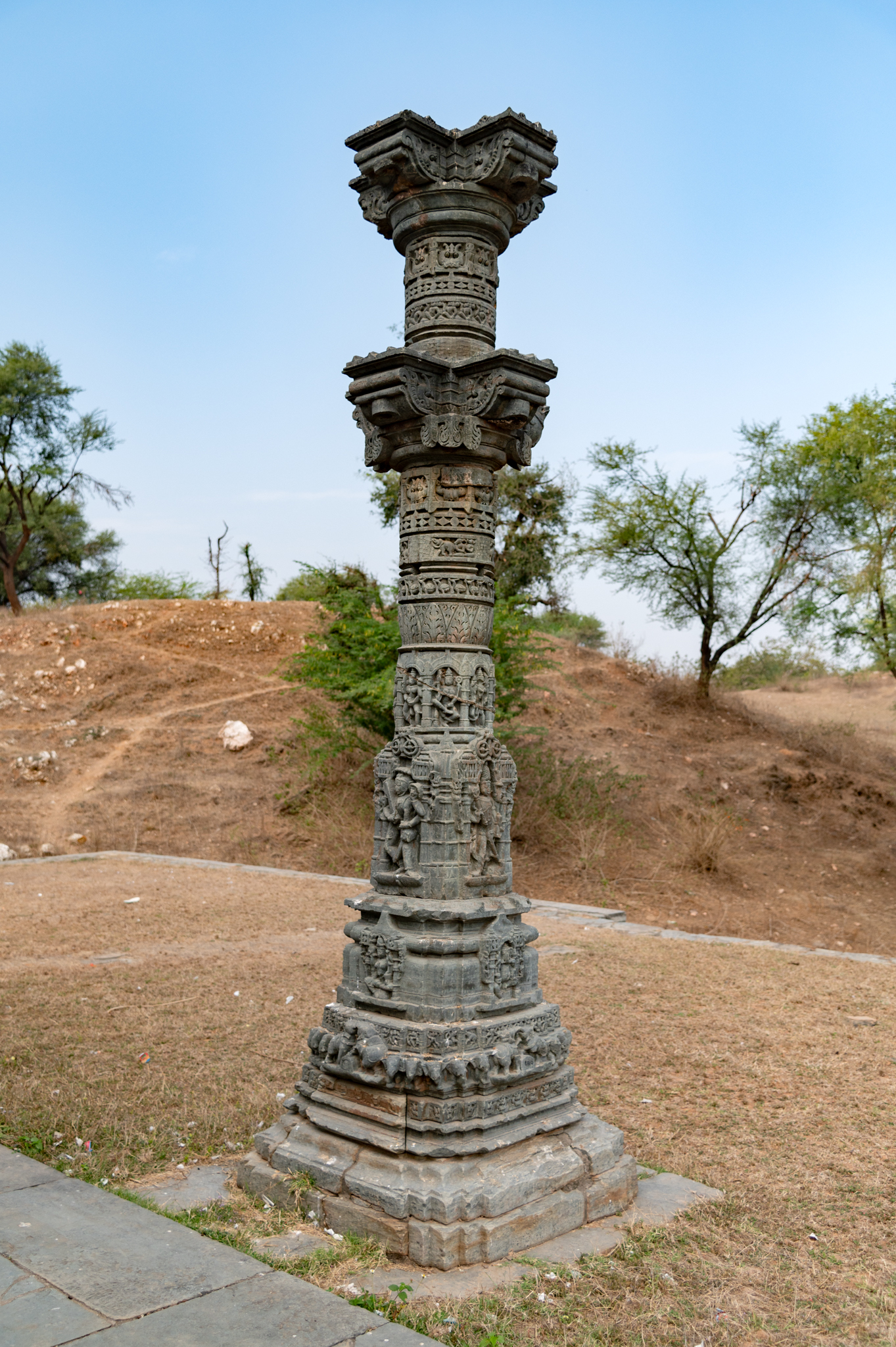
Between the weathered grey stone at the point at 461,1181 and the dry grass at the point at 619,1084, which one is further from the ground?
the weathered grey stone at the point at 461,1181

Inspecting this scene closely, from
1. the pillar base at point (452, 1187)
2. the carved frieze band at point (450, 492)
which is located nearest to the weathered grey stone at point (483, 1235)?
the pillar base at point (452, 1187)

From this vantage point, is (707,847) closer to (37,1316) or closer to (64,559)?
(37,1316)

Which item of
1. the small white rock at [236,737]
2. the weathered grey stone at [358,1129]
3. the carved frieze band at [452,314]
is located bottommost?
the weathered grey stone at [358,1129]

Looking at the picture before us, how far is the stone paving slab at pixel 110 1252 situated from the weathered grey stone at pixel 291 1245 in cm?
16

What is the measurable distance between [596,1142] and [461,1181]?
61cm

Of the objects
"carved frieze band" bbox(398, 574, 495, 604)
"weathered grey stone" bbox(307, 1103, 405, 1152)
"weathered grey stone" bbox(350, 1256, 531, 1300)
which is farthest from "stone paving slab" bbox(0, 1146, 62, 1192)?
"carved frieze band" bbox(398, 574, 495, 604)

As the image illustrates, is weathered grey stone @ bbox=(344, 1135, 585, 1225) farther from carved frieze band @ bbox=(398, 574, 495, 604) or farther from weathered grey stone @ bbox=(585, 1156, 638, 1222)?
carved frieze band @ bbox=(398, 574, 495, 604)

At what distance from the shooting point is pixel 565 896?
1065cm

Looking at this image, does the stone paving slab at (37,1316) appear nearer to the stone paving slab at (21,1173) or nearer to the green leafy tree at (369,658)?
the stone paving slab at (21,1173)

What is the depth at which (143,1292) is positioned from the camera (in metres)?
2.73

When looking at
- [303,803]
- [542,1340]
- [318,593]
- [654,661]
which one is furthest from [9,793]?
[542,1340]

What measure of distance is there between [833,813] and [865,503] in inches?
175

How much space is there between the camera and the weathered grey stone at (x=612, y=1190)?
344 cm

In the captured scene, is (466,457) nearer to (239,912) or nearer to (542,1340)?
(542,1340)
